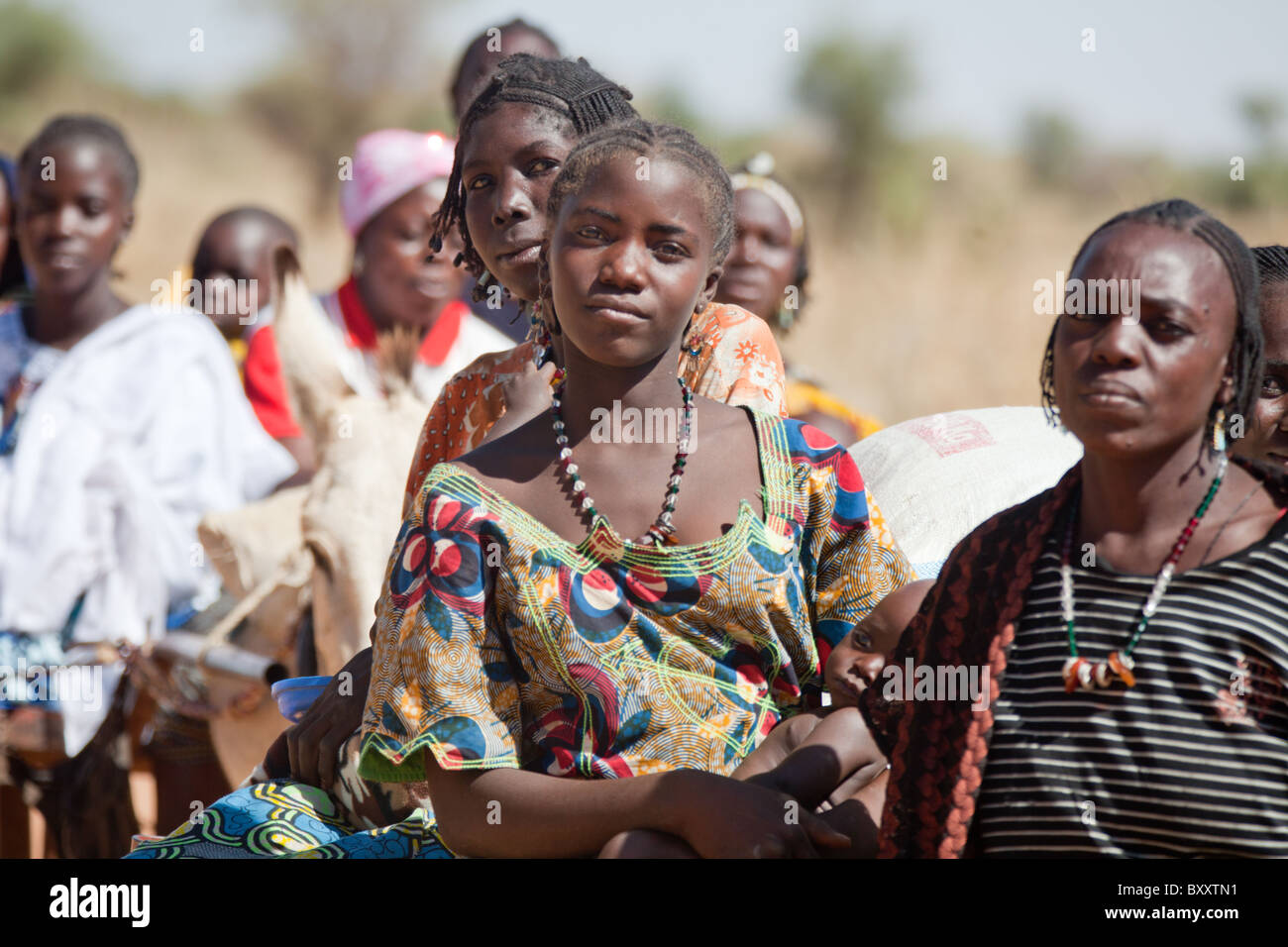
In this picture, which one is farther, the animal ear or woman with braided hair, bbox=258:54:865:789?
the animal ear

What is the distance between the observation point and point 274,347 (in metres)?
6.53

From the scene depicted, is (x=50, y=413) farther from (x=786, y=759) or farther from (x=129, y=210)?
(x=786, y=759)

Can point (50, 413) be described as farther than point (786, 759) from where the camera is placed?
Yes

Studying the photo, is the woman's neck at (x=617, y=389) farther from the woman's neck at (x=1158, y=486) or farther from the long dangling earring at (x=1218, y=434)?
the long dangling earring at (x=1218, y=434)

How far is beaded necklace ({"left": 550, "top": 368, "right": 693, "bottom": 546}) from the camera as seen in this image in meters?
2.54

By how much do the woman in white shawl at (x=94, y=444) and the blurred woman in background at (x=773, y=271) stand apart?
6.87ft

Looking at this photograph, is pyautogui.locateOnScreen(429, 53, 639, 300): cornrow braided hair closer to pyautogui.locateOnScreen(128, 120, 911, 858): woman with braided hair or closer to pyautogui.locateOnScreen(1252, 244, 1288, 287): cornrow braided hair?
pyautogui.locateOnScreen(128, 120, 911, 858): woman with braided hair

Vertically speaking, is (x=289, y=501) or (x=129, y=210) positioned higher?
(x=129, y=210)

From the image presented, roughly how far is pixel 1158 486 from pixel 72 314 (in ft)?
18.6

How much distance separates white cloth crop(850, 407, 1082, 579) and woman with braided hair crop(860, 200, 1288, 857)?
4.03 feet

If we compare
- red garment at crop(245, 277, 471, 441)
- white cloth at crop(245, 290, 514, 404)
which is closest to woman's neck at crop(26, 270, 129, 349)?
red garment at crop(245, 277, 471, 441)

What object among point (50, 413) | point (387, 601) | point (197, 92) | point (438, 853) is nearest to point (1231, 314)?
point (387, 601)
